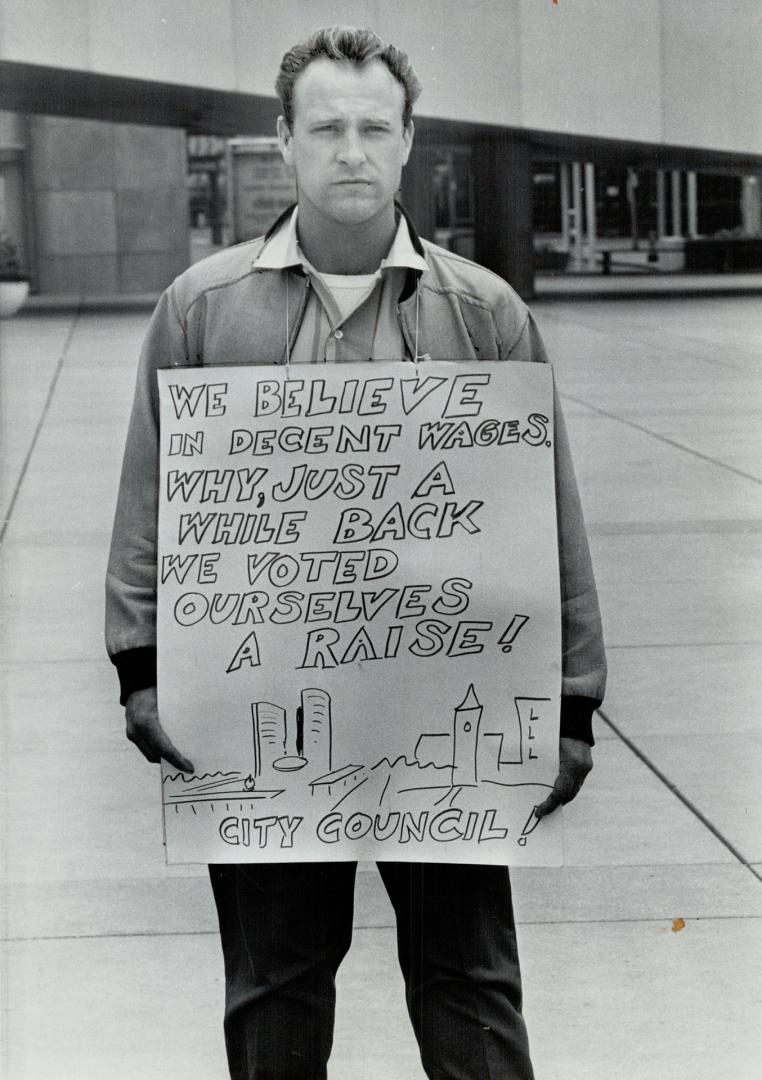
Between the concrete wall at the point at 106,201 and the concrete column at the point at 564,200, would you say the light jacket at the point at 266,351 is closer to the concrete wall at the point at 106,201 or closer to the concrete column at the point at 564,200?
the concrete wall at the point at 106,201

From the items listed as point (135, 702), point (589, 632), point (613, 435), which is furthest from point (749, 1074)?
point (613, 435)

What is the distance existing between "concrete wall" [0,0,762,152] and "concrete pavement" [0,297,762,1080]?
1411 centimetres

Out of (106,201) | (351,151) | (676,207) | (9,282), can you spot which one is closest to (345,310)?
(351,151)

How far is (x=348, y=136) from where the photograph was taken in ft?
8.29

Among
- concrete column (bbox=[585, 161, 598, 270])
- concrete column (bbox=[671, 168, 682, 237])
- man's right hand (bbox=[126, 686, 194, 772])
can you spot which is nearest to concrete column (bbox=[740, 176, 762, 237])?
concrete column (bbox=[671, 168, 682, 237])

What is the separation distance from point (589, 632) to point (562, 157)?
26932mm

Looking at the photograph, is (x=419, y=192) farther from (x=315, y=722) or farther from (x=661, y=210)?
(x=315, y=722)

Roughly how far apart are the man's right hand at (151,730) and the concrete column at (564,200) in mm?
37905

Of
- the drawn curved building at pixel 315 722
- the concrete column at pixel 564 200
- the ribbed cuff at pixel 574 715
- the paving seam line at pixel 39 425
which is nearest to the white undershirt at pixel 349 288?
the drawn curved building at pixel 315 722

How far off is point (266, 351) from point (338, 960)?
94 centimetres

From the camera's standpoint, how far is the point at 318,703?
106 inches

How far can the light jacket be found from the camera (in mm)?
2631

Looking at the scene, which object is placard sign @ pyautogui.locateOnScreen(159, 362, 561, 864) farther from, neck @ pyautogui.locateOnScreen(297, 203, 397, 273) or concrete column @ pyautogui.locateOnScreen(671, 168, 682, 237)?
concrete column @ pyautogui.locateOnScreen(671, 168, 682, 237)

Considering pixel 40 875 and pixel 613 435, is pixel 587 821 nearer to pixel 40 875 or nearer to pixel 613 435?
pixel 40 875
